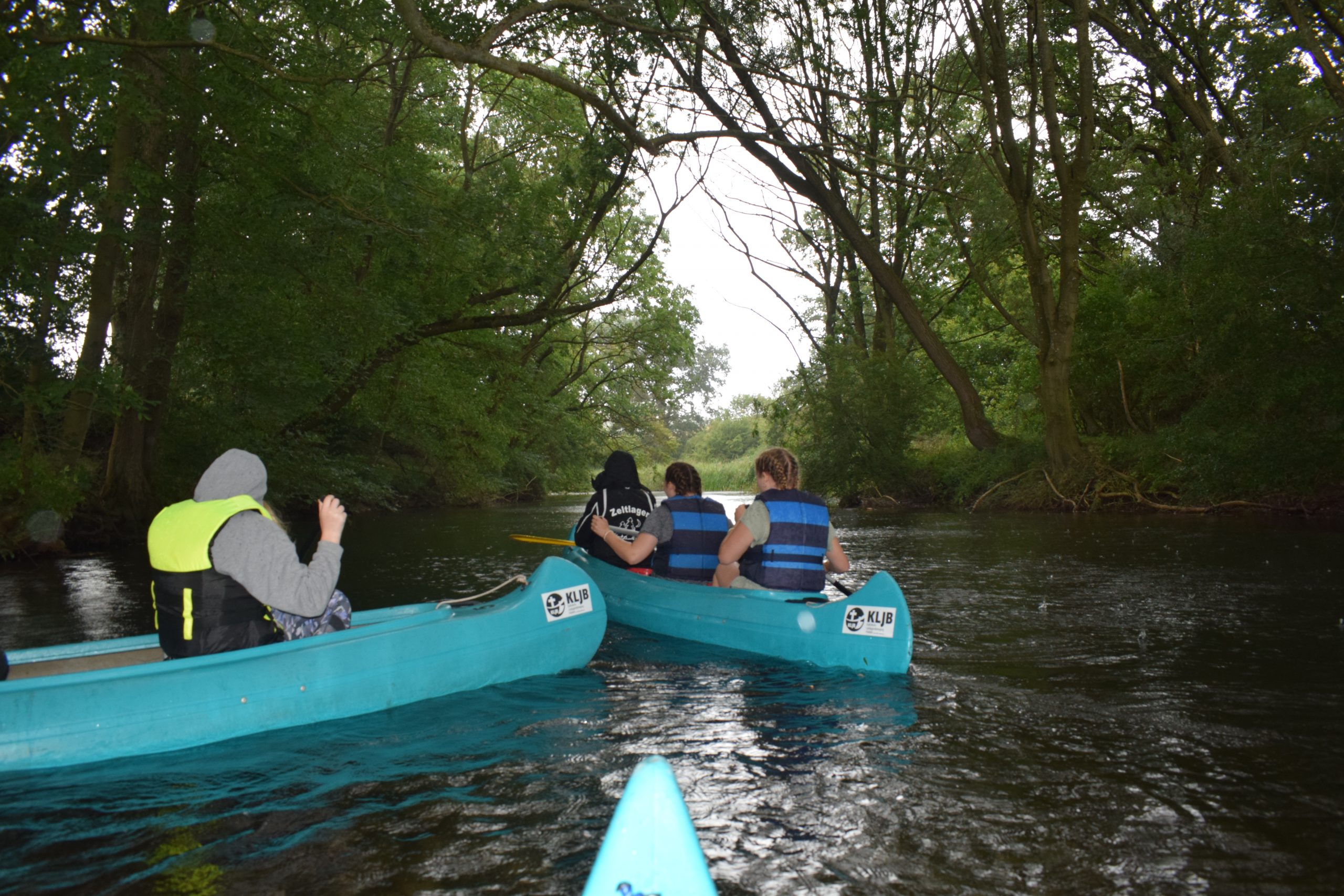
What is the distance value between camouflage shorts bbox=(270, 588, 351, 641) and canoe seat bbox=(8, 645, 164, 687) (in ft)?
2.16

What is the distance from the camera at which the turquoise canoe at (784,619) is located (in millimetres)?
5441

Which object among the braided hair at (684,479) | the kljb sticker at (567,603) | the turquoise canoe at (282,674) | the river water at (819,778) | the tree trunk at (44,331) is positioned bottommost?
the river water at (819,778)

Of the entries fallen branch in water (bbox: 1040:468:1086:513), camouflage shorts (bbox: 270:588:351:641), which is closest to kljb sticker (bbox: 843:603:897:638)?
camouflage shorts (bbox: 270:588:351:641)

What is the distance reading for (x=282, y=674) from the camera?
14.8 ft

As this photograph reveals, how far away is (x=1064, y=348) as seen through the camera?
16688mm

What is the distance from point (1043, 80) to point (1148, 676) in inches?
520

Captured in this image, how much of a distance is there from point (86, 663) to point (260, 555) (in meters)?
1.63

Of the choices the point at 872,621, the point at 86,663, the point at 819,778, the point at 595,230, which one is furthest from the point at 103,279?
the point at 819,778

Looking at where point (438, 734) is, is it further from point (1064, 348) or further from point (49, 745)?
point (1064, 348)

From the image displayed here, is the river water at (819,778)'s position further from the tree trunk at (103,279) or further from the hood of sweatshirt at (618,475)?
the tree trunk at (103,279)

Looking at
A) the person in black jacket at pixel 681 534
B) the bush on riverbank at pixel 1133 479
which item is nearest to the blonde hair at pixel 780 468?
the person in black jacket at pixel 681 534

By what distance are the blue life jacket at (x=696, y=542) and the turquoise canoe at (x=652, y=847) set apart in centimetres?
517

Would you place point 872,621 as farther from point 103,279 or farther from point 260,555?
point 103,279

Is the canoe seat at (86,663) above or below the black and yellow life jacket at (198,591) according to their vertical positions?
below
